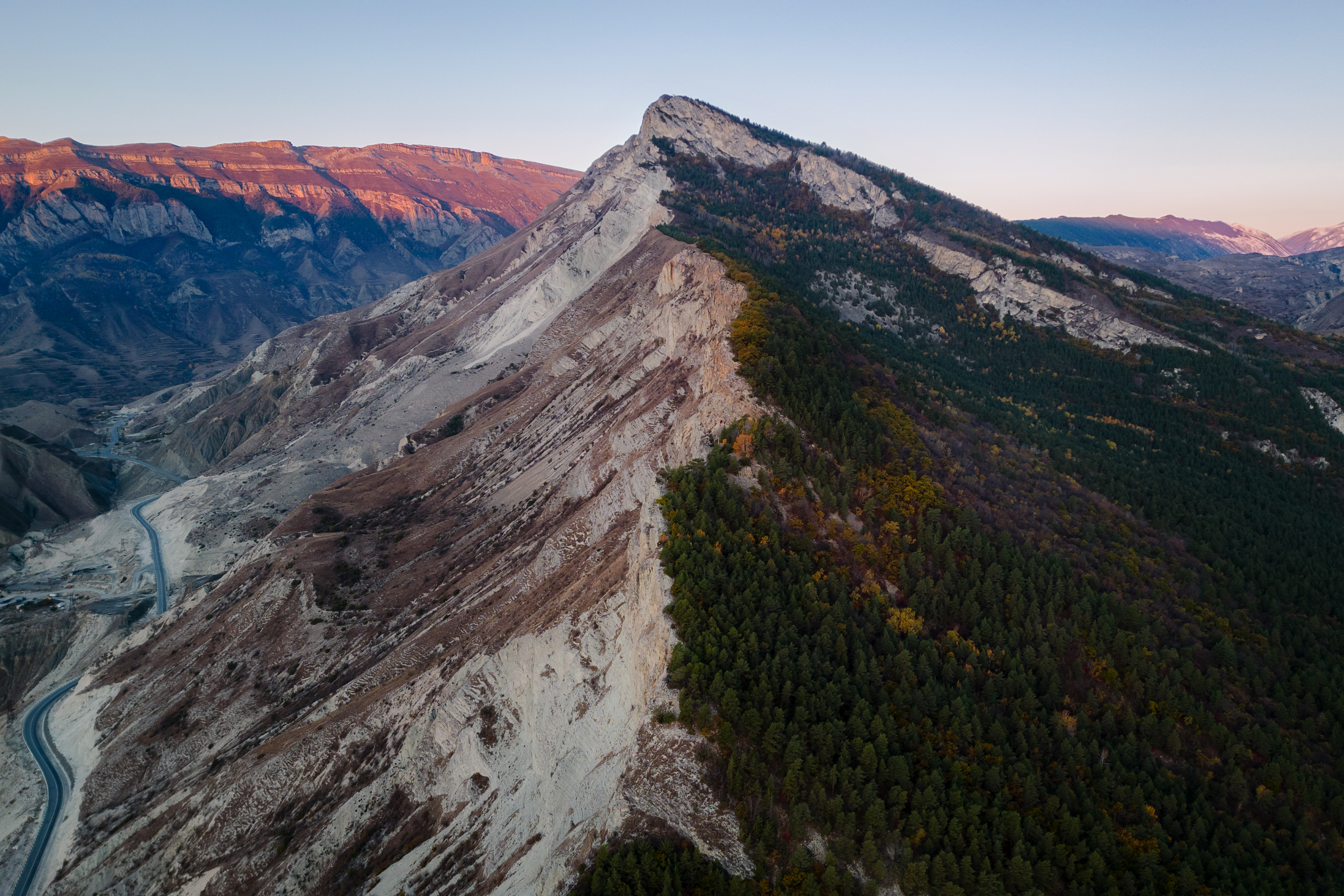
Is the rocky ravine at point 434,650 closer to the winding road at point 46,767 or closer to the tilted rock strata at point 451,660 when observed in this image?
the tilted rock strata at point 451,660

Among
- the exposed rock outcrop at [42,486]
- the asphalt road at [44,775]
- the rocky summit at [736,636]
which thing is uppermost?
the rocky summit at [736,636]

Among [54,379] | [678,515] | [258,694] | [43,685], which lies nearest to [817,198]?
[678,515]

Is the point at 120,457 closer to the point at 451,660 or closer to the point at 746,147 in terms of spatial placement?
the point at 451,660

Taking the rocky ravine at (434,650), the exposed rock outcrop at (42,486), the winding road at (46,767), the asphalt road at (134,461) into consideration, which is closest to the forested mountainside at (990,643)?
the rocky ravine at (434,650)

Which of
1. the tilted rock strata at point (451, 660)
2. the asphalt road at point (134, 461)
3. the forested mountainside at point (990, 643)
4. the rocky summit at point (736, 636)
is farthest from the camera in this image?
the asphalt road at point (134, 461)

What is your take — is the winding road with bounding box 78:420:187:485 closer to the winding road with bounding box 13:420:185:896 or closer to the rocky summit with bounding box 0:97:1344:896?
the rocky summit with bounding box 0:97:1344:896

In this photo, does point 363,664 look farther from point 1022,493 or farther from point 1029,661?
point 1022,493

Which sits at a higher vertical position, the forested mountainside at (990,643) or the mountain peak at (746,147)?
the mountain peak at (746,147)

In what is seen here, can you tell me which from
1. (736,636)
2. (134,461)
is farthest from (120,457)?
(736,636)
